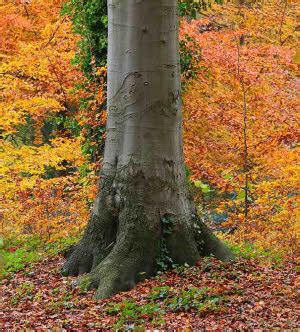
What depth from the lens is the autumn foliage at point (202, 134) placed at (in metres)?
10.3

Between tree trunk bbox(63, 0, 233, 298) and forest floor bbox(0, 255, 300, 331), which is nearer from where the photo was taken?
forest floor bbox(0, 255, 300, 331)

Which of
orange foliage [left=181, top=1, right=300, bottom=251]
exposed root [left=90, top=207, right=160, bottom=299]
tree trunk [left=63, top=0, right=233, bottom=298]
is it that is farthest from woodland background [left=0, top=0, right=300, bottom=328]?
exposed root [left=90, top=207, right=160, bottom=299]

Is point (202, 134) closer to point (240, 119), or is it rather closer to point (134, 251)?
point (240, 119)

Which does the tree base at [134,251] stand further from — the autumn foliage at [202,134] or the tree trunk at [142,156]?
the autumn foliage at [202,134]

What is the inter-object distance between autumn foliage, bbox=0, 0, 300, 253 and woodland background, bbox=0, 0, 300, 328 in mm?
32

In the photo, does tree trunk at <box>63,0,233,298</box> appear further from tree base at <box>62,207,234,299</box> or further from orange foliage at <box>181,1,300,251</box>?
orange foliage at <box>181,1,300,251</box>

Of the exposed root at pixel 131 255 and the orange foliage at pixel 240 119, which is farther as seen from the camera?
the orange foliage at pixel 240 119

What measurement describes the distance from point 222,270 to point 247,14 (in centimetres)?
1426

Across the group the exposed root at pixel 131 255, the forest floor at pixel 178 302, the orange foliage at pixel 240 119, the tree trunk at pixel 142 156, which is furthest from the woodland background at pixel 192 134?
the exposed root at pixel 131 255

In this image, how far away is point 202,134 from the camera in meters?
14.0

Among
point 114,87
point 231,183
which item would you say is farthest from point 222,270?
point 231,183

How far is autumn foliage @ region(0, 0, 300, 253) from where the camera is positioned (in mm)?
10305

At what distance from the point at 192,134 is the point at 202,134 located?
31 centimetres

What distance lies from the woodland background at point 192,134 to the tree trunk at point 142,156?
5.92 feet
